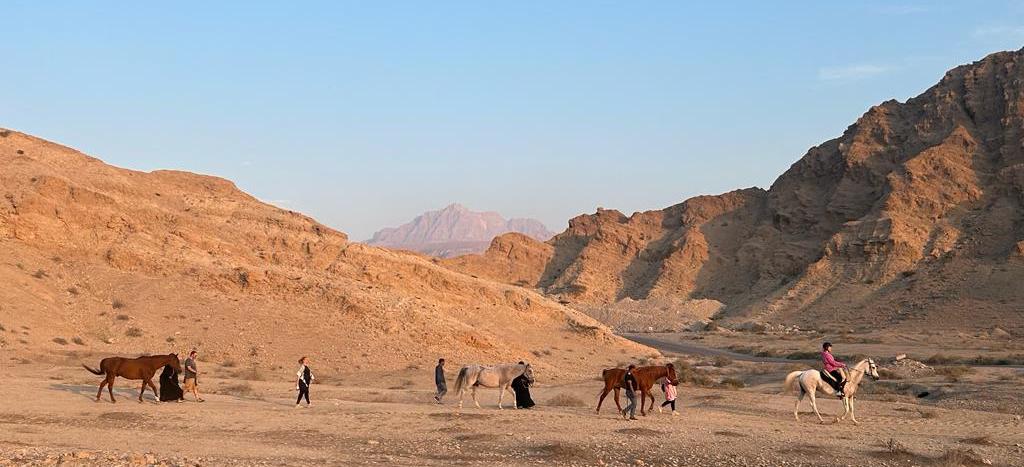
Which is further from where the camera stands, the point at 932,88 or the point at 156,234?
the point at 932,88

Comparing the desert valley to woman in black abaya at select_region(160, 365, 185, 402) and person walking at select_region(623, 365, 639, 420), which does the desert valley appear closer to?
woman in black abaya at select_region(160, 365, 185, 402)

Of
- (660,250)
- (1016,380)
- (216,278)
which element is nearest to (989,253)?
(660,250)

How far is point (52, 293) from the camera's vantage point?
3053cm

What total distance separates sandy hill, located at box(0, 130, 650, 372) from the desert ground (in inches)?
185

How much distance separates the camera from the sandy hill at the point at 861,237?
69875 mm

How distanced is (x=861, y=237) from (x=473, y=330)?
2281 inches

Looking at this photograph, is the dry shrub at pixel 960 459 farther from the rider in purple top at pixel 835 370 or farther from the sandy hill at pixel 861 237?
the sandy hill at pixel 861 237

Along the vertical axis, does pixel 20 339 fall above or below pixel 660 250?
below

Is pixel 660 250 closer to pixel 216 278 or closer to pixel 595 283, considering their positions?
pixel 595 283

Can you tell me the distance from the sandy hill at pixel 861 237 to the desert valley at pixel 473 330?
1.00 feet

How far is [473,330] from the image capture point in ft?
109

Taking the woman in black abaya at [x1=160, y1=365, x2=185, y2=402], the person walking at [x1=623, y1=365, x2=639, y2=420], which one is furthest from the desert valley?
the person walking at [x1=623, y1=365, x2=639, y2=420]

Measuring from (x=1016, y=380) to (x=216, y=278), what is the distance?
95.5 feet

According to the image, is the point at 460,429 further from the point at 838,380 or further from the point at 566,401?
the point at 838,380
